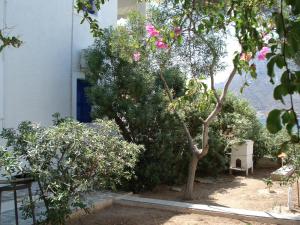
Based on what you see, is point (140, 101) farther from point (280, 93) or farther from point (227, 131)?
point (280, 93)

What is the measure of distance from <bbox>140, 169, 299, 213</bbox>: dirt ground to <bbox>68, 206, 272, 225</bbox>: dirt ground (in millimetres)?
953

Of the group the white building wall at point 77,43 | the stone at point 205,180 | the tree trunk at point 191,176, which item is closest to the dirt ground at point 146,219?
the tree trunk at point 191,176

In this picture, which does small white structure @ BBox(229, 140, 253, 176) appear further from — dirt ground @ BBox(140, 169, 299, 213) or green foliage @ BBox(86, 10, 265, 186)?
green foliage @ BBox(86, 10, 265, 186)

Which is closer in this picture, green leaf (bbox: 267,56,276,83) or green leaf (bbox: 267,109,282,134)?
green leaf (bbox: 267,109,282,134)

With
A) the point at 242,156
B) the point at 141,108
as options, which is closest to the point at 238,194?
the point at 242,156

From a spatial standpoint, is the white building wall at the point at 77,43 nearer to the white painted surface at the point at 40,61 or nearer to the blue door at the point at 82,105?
the white painted surface at the point at 40,61

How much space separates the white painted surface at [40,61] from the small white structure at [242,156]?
13.9 feet

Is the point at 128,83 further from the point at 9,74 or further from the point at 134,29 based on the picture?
the point at 9,74

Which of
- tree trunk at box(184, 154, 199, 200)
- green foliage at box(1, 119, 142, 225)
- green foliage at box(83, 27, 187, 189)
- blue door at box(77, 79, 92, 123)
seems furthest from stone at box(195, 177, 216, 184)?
green foliage at box(1, 119, 142, 225)

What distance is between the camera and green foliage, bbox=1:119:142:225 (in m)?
4.79

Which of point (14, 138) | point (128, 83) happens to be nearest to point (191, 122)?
point (128, 83)

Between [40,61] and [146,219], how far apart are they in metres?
4.41

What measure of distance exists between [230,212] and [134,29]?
3847mm

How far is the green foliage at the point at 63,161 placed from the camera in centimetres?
479
